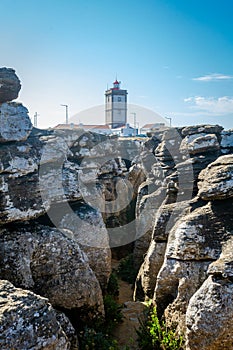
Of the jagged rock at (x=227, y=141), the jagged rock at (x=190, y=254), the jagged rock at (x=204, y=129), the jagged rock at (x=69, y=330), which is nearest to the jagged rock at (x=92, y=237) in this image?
the jagged rock at (x=190, y=254)

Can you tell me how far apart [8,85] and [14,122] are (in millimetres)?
896

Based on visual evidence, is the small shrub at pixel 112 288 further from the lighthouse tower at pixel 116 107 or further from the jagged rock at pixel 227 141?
the lighthouse tower at pixel 116 107

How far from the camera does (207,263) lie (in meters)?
6.85

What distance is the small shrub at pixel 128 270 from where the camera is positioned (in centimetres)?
1159

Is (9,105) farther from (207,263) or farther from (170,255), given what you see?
(207,263)

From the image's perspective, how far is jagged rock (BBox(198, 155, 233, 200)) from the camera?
7102 mm

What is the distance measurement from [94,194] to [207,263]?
594 centimetres

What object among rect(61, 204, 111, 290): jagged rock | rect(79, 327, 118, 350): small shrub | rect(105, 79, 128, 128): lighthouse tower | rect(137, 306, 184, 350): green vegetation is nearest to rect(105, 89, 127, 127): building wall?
rect(105, 79, 128, 128): lighthouse tower

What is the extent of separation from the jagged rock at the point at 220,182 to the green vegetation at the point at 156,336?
2.38 metres

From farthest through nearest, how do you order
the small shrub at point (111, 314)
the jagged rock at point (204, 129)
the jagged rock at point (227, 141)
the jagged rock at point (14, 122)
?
the jagged rock at point (204, 129) < the jagged rock at point (227, 141) < the small shrub at point (111, 314) < the jagged rock at point (14, 122)

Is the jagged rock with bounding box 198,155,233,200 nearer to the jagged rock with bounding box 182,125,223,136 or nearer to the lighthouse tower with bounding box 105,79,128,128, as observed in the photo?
the jagged rock with bounding box 182,125,223,136

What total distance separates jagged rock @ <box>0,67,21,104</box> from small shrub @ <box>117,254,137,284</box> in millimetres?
6073

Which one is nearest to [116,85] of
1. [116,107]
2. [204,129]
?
[116,107]

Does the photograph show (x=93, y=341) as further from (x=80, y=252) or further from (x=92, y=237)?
(x=92, y=237)
